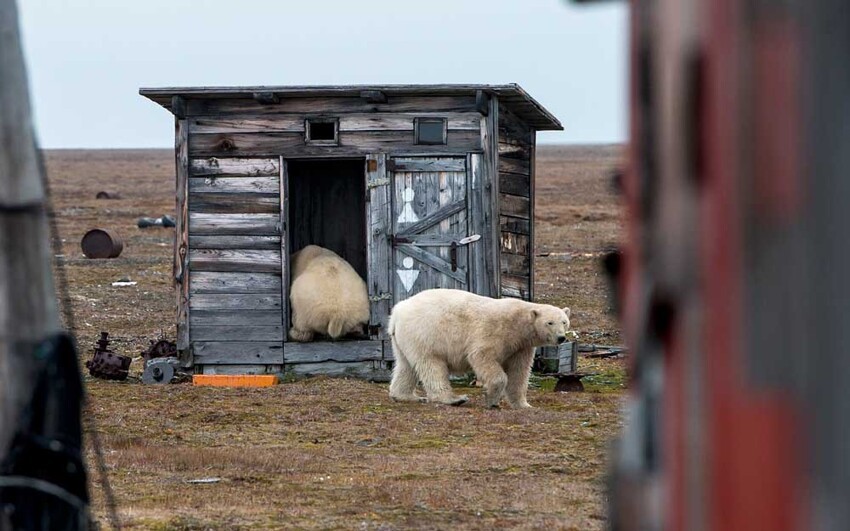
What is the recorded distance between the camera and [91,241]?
1177 inches

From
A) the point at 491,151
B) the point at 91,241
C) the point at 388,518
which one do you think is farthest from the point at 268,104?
the point at 91,241

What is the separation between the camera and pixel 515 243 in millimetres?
15875

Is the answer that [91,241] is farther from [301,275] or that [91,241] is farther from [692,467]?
[692,467]

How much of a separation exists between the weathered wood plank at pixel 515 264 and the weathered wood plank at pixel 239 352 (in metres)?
2.91

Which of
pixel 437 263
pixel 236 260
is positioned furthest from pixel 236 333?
pixel 437 263

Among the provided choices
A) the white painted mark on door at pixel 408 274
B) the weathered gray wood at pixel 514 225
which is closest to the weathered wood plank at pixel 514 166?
the weathered gray wood at pixel 514 225

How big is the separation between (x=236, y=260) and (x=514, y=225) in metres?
3.62

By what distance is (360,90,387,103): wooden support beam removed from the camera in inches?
531

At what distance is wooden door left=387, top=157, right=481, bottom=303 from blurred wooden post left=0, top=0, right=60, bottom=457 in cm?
977

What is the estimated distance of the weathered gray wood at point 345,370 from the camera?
14.1 meters

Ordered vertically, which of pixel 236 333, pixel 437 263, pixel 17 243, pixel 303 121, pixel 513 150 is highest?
pixel 303 121

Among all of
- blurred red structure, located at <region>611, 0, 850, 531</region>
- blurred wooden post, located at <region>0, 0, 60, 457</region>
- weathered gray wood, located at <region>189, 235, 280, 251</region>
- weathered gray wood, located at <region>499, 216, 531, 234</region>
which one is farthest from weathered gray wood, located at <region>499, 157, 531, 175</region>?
blurred red structure, located at <region>611, 0, 850, 531</region>

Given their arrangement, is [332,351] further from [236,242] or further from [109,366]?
[109,366]

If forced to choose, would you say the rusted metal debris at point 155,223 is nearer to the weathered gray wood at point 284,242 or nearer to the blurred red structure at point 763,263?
the weathered gray wood at point 284,242
